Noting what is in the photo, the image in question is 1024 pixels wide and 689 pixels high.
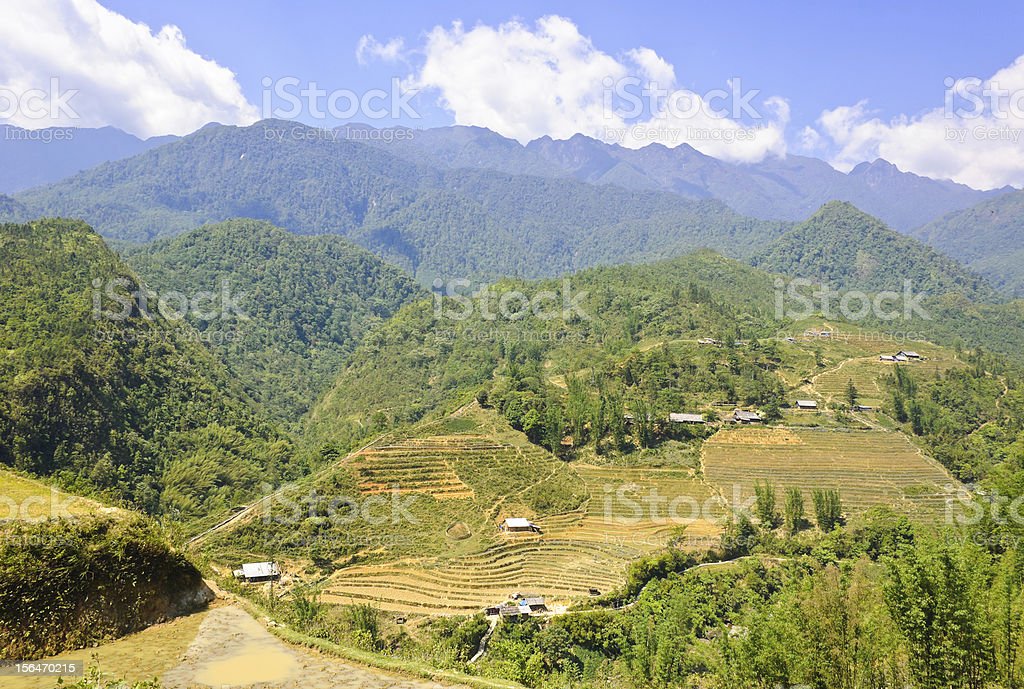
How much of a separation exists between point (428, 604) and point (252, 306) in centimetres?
9716

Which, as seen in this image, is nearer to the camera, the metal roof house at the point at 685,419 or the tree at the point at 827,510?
the tree at the point at 827,510

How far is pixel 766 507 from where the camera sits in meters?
47.0

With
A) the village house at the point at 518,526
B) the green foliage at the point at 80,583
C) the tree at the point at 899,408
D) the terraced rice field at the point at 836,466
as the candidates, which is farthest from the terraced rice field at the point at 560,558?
the tree at the point at 899,408

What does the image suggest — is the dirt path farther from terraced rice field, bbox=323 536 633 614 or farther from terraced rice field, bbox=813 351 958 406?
terraced rice field, bbox=813 351 958 406

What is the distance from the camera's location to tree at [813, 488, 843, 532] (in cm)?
4666

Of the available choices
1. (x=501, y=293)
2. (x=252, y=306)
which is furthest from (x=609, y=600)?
(x=252, y=306)

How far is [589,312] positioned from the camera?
103 meters

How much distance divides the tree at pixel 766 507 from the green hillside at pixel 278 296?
233 ft

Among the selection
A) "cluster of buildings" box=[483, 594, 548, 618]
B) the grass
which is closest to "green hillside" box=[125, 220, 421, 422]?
"cluster of buildings" box=[483, 594, 548, 618]

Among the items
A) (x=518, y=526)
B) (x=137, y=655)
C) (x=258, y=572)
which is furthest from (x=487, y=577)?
(x=137, y=655)

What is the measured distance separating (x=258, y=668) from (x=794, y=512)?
1707 inches

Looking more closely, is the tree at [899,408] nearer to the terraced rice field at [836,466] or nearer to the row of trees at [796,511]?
the terraced rice field at [836,466]

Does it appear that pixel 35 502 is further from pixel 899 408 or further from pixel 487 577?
pixel 899 408

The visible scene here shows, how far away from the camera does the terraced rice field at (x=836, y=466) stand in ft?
166
